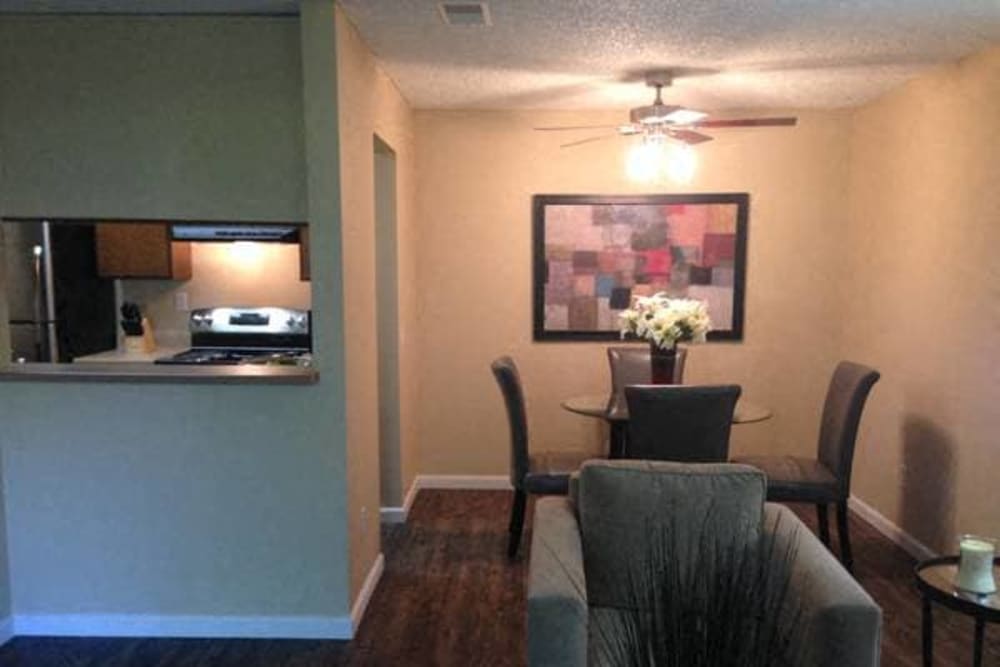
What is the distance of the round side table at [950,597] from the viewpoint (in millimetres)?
2146

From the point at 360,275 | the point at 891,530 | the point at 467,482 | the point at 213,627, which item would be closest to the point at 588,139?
the point at 360,275

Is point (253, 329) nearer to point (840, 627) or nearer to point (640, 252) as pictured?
point (640, 252)

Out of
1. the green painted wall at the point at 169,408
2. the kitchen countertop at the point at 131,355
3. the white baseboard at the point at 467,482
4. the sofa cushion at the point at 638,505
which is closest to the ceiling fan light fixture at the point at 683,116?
the green painted wall at the point at 169,408

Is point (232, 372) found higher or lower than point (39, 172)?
lower

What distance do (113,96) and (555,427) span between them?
3219 mm

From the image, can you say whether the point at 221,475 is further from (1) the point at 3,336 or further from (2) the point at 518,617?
(2) the point at 518,617

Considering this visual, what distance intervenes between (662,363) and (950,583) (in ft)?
5.40

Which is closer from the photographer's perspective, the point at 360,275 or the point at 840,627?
the point at 840,627

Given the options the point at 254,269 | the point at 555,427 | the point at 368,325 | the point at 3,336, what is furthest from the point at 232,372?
the point at 555,427

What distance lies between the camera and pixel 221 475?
296 cm

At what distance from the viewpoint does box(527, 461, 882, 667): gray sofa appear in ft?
6.40

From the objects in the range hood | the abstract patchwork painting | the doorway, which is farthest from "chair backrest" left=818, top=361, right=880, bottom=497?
the range hood

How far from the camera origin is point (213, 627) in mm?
2996

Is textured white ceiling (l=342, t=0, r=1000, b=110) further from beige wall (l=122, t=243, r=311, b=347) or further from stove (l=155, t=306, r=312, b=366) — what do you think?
stove (l=155, t=306, r=312, b=366)
